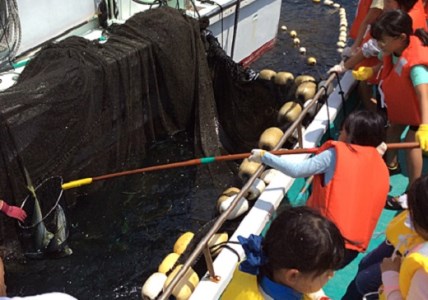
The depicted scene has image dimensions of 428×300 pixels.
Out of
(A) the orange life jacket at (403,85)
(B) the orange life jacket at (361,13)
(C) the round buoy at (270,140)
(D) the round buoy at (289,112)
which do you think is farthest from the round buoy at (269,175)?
(B) the orange life jacket at (361,13)

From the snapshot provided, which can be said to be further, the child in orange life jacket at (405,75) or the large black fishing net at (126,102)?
the large black fishing net at (126,102)

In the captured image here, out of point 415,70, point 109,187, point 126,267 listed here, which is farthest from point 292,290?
point 109,187

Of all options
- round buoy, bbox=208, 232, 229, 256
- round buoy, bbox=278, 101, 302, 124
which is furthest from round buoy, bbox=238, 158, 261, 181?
round buoy, bbox=208, 232, 229, 256

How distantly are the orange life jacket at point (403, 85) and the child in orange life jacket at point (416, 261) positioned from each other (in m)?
1.89

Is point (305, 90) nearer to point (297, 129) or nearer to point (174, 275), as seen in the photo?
point (297, 129)

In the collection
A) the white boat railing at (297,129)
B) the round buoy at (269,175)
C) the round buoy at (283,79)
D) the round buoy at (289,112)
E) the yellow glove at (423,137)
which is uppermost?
the yellow glove at (423,137)

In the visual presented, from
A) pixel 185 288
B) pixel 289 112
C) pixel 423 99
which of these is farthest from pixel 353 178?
pixel 289 112

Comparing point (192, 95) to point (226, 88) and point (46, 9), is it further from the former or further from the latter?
point (46, 9)

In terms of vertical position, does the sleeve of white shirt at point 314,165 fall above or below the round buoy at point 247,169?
above

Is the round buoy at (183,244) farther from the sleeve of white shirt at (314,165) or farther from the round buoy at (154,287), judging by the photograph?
the sleeve of white shirt at (314,165)

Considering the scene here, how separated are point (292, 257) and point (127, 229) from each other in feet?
14.0

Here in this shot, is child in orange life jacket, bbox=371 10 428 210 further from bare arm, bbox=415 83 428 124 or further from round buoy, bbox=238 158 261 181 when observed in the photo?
round buoy, bbox=238 158 261 181

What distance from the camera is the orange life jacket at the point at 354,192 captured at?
9.60ft

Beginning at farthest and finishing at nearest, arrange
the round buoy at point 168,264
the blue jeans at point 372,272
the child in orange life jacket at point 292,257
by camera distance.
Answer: the round buoy at point 168,264, the blue jeans at point 372,272, the child in orange life jacket at point 292,257
